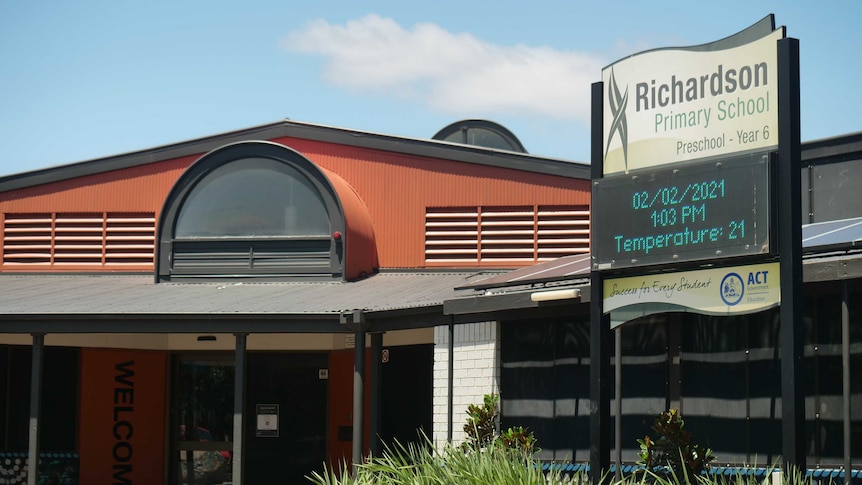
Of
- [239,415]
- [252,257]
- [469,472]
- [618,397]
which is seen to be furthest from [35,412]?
[469,472]

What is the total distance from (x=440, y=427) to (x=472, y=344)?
4.25 feet

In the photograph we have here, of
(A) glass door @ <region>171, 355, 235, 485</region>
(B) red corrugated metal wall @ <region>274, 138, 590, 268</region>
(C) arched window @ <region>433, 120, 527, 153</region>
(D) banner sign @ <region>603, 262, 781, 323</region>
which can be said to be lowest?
(A) glass door @ <region>171, 355, 235, 485</region>

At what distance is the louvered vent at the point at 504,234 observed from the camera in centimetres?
2081

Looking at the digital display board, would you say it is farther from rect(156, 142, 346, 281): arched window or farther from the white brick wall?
rect(156, 142, 346, 281): arched window

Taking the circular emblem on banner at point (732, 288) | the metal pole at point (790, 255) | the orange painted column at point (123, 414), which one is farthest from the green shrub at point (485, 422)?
the orange painted column at point (123, 414)

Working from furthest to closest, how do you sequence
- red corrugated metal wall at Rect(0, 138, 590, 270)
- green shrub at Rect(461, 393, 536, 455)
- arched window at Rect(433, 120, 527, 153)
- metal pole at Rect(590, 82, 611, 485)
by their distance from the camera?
arched window at Rect(433, 120, 527, 153)
red corrugated metal wall at Rect(0, 138, 590, 270)
green shrub at Rect(461, 393, 536, 455)
metal pole at Rect(590, 82, 611, 485)

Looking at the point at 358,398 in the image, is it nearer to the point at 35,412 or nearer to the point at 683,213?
the point at 35,412

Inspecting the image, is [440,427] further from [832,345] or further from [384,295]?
[832,345]

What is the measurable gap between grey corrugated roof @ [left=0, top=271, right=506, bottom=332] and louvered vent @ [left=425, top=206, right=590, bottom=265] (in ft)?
1.71

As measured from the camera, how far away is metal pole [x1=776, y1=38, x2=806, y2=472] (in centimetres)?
955

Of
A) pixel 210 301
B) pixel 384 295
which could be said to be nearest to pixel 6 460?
pixel 210 301

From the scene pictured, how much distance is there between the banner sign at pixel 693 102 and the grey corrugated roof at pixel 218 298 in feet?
17.2

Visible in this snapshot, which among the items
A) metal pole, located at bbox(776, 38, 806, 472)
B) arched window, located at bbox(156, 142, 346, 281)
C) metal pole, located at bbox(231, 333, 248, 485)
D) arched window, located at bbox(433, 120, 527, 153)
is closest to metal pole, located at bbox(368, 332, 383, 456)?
metal pole, located at bbox(231, 333, 248, 485)

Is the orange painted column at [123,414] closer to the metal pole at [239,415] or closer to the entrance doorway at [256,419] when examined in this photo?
the entrance doorway at [256,419]
